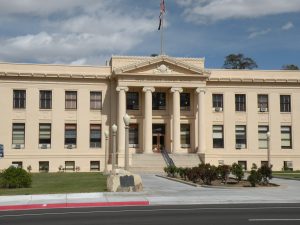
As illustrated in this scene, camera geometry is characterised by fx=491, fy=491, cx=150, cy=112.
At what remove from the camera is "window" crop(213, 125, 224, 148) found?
54.6 metres

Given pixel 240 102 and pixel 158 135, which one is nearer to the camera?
pixel 158 135

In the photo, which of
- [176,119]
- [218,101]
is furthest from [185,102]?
[176,119]

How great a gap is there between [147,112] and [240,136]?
11.5 metres

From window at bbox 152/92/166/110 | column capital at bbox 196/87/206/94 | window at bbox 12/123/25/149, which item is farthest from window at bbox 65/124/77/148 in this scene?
column capital at bbox 196/87/206/94

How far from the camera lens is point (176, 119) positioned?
51.3 meters

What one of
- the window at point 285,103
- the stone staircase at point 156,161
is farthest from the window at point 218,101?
the stone staircase at point 156,161

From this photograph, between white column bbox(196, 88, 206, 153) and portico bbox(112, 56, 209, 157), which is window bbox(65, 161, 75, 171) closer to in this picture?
portico bbox(112, 56, 209, 157)

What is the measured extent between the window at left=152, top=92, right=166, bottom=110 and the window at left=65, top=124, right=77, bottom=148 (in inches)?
353

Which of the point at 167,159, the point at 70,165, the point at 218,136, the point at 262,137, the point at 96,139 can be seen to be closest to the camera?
the point at 167,159

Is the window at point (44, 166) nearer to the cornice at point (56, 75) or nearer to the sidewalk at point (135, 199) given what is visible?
the cornice at point (56, 75)

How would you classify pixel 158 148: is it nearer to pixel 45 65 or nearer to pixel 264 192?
pixel 45 65

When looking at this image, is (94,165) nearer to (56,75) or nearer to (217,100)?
(56,75)

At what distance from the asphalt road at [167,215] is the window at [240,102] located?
1466 inches

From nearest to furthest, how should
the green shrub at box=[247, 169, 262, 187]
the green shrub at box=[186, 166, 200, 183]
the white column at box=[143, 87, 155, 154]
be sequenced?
1. the green shrub at box=[247, 169, 262, 187]
2. the green shrub at box=[186, 166, 200, 183]
3. the white column at box=[143, 87, 155, 154]
